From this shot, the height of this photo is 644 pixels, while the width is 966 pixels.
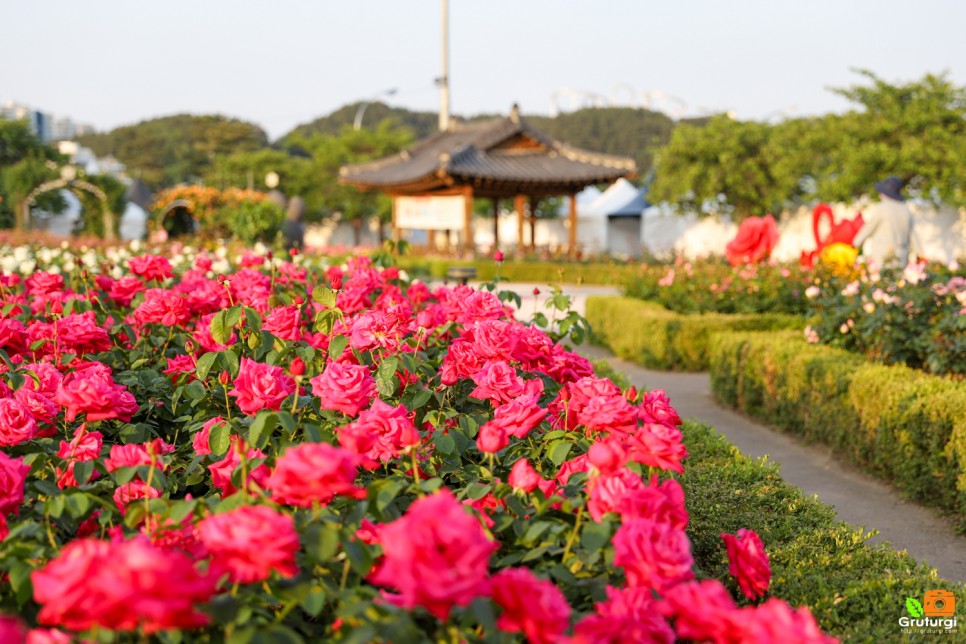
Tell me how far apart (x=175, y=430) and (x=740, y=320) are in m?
7.30

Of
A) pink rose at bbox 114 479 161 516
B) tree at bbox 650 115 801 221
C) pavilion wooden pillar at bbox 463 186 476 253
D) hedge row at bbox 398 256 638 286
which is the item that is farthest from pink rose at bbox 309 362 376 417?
tree at bbox 650 115 801 221

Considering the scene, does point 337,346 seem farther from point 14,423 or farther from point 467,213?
point 467,213

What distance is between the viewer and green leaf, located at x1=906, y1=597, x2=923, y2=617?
2.01 m

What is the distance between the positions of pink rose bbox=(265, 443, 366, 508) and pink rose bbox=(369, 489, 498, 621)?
19cm

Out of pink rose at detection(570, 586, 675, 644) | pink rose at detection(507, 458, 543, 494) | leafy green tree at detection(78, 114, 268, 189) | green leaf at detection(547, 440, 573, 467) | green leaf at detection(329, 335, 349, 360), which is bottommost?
pink rose at detection(570, 586, 675, 644)

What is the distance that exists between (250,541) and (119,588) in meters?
0.19

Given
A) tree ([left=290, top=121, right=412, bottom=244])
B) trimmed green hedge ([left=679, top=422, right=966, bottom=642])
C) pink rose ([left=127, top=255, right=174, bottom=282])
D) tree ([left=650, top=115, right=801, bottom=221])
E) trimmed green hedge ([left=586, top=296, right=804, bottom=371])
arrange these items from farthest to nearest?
tree ([left=290, top=121, right=412, bottom=244]) < tree ([left=650, top=115, right=801, bottom=221]) < trimmed green hedge ([left=586, top=296, right=804, bottom=371]) < pink rose ([left=127, top=255, right=174, bottom=282]) < trimmed green hedge ([left=679, top=422, right=966, bottom=642])

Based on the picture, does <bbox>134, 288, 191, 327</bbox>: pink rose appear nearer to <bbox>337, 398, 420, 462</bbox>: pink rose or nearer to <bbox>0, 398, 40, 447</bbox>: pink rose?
<bbox>0, 398, 40, 447</bbox>: pink rose

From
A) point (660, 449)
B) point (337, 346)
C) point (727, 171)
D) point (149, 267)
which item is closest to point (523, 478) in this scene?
point (660, 449)

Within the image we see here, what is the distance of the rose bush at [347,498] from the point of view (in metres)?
0.99

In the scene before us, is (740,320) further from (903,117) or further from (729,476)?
(903,117)

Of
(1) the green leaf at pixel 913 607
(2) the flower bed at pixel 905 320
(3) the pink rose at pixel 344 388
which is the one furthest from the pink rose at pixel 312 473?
(2) the flower bed at pixel 905 320

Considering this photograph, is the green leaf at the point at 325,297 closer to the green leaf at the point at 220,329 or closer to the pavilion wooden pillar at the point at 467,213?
the green leaf at the point at 220,329

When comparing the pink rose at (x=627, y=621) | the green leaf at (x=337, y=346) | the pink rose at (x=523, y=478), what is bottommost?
the pink rose at (x=627, y=621)
